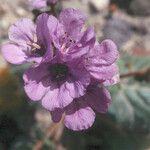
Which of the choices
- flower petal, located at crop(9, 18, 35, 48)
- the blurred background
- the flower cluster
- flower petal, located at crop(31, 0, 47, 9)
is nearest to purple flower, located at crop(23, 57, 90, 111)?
the flower cluster

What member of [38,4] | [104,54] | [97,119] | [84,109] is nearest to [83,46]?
[104,54]

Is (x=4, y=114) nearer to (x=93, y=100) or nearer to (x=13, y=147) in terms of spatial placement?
(x=13, y=147)

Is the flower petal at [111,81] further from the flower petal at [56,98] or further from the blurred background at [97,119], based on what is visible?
the blurred background at [97,119]

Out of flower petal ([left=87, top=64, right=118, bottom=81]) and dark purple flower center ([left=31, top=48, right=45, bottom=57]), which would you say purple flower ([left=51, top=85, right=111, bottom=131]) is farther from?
dark purple flower center ([left=31, top=48, right=45, bottom=57])

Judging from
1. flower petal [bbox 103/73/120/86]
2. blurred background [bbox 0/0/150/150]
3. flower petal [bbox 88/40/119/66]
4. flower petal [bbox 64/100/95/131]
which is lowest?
blurred background [bbox 0/0/150/150]

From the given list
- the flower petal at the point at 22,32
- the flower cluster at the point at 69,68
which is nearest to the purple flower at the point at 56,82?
the flower cluster at the point at 69,68

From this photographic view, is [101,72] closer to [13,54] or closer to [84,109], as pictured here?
[84,109]
